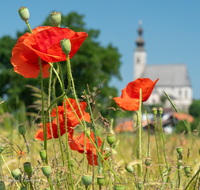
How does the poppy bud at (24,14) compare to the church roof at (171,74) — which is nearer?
the poppy bud at (24,14)

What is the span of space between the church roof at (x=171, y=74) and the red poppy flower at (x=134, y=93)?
43141mm

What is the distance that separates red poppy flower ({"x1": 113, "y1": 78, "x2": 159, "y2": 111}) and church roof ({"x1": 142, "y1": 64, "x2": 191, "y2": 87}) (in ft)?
142

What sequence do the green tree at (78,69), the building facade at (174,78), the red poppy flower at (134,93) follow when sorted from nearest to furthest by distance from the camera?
the red poppy flower at (134,93) < the green tree at (78,69) < the building facade at (174,78)

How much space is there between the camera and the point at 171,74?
4472cm

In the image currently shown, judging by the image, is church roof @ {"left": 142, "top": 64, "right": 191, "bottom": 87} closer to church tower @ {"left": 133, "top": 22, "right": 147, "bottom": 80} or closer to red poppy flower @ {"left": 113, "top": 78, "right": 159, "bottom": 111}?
church tower @ {"left": 133, "top": 22, "right": 147, "bottom": 80}

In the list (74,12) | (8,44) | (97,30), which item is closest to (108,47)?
(97,30)

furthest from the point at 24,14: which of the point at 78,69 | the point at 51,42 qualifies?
the point at 78,69

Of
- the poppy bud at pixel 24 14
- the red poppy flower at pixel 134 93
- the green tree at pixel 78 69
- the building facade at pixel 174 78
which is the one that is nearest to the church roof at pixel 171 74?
the building facade at pixel 174 78

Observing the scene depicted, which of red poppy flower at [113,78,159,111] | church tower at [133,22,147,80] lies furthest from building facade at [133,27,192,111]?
red poppy flower at [113,78,159,111]

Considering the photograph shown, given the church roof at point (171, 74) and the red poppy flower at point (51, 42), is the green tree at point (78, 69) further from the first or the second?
the church roof at point (171, 74)

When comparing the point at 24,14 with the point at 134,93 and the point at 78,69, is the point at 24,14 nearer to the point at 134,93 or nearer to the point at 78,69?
the point at 134,93

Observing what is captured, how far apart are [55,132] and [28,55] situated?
0.21 metres

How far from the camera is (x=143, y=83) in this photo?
0.61 meters

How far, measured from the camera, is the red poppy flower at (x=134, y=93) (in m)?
0.59
